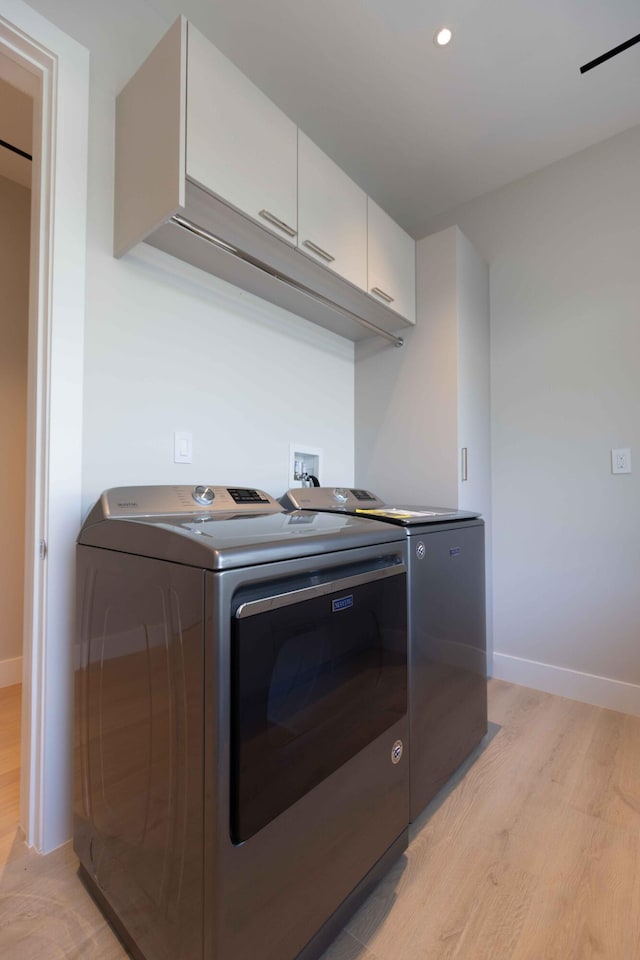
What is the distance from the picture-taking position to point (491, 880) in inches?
44.4

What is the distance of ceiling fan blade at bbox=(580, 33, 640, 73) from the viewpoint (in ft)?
5.40

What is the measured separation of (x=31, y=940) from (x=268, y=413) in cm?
168

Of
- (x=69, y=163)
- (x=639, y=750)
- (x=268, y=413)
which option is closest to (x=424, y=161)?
(x=268, y=413)

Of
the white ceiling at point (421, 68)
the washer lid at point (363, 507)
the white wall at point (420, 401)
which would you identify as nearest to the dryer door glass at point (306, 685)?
the washer lid at point (363, 507)

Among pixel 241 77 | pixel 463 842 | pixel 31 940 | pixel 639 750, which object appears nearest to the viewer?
pixel 31 940

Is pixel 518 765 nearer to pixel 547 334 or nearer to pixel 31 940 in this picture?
pixel 31 940

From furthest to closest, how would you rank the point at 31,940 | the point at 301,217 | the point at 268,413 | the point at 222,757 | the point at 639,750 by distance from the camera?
the point at 268,413
the point at 639,750
the point at 301,217
the point at 31,940
the point at 222,757

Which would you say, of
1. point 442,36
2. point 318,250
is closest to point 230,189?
Answer: point 318,250

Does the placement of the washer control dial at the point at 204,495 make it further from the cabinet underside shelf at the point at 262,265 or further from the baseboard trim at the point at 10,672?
the baseboard trim at the point at 10,672

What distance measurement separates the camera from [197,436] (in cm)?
163

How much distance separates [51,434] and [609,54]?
97.7 inches

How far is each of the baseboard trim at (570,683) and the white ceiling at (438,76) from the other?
260 centimetres

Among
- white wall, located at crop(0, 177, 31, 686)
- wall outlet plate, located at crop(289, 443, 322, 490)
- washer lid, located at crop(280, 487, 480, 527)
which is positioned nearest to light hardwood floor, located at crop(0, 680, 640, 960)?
white wall, located at crop(0, 177, 31, 686)

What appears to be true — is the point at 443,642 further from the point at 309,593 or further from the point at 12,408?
the point at 12,408
